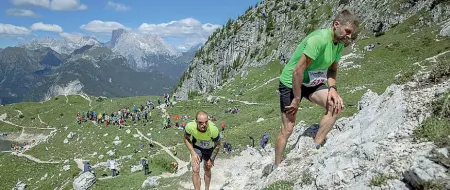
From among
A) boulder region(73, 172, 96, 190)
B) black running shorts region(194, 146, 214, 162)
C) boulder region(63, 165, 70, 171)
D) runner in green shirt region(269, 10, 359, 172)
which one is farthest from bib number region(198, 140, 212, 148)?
boulder region(63, 165, 70, 171)

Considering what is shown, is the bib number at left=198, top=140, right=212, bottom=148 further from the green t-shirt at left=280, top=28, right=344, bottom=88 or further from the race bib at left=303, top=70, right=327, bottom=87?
the race bib at left=303, top=70, right=327, bottom=87

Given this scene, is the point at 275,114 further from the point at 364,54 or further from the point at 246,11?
the point at 246,11

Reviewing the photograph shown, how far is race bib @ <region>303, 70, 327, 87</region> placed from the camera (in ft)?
28.8

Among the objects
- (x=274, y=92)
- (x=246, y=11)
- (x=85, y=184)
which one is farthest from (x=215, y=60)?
(x=85, y=184)

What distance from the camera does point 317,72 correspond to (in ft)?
28.8

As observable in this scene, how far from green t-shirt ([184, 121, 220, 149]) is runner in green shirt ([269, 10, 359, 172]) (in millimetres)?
2988

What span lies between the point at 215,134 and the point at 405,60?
4211 centimetres

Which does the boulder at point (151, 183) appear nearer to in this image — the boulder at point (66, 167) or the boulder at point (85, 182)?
the boulder at point (85, 182)

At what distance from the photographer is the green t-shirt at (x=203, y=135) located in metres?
12.3

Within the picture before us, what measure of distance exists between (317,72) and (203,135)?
5206mm

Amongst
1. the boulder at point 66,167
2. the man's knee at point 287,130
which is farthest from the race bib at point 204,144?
the boulder at point 66,167

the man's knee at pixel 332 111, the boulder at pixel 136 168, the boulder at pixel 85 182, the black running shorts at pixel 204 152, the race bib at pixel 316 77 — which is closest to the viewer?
the race bib at pixel 316 77

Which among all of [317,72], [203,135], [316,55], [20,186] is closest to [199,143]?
[203,135]

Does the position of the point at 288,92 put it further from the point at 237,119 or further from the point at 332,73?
the point at 237,119
